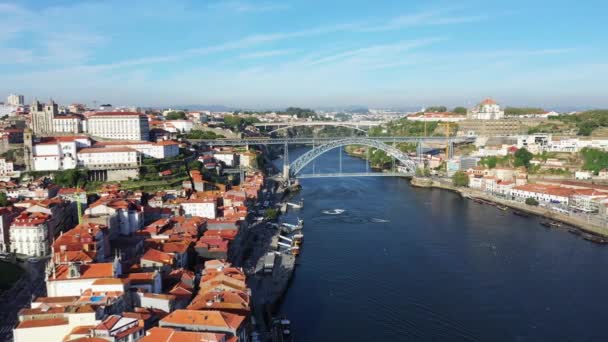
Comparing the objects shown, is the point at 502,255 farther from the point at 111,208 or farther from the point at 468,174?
the point at 468,174

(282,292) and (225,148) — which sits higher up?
(225,148)

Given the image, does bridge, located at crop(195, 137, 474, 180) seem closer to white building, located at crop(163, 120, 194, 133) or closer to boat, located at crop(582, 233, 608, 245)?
white building, located at crop(163, 120, 194, 133)

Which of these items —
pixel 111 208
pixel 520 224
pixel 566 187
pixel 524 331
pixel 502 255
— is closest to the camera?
pixel 524 331

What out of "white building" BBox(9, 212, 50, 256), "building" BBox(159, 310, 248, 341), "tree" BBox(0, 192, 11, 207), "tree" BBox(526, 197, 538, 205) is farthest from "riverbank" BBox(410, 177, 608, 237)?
"tree" BBox(0, 192, 11, 207)

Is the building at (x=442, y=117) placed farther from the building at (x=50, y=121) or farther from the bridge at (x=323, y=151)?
the building at (x=50, y=121)

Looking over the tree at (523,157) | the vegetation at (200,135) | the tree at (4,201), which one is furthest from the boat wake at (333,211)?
the vegetation at (200,135)

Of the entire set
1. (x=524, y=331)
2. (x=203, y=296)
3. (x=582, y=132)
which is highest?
(x=582, y=132)

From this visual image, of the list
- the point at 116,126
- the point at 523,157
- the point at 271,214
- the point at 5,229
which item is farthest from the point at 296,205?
the point at 523,157

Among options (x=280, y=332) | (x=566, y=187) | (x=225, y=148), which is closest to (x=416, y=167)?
(x=566, y=187)
